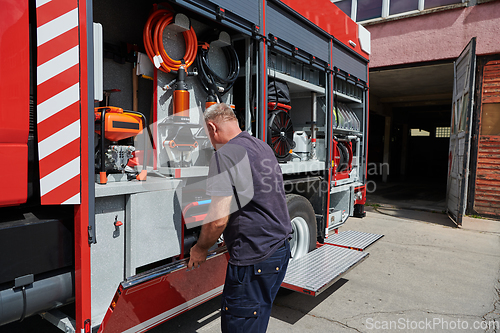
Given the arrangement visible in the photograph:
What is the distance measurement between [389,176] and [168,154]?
1681 centimetres

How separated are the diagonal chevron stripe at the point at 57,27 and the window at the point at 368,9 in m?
8.82

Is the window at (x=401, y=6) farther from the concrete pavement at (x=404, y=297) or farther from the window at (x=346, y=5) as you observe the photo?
the concrete pavement at (x=404, y=297)

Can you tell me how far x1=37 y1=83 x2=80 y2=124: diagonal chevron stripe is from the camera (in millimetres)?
1723

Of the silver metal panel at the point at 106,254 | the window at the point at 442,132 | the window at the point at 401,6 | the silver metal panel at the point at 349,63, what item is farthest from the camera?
the window at the point at 442,132

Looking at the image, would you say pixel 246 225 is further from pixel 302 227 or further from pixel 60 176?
pixel 302 227

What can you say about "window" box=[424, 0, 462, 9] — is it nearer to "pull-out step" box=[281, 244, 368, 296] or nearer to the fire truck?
the fire truck

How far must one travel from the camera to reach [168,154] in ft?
9.15

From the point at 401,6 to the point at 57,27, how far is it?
350 inches

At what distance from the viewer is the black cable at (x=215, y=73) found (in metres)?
3.02

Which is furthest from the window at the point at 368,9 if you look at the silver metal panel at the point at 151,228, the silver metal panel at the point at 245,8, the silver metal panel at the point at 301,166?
the silver metal panel at the point at 151,228

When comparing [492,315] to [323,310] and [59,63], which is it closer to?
[323,310]

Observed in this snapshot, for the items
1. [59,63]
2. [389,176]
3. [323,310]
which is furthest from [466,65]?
[389,176]

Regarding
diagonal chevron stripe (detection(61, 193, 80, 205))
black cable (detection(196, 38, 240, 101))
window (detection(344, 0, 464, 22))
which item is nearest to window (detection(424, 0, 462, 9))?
window (detection(344, 0, 464, 22))

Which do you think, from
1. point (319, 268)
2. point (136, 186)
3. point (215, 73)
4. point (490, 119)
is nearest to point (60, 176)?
point (136, 186)
